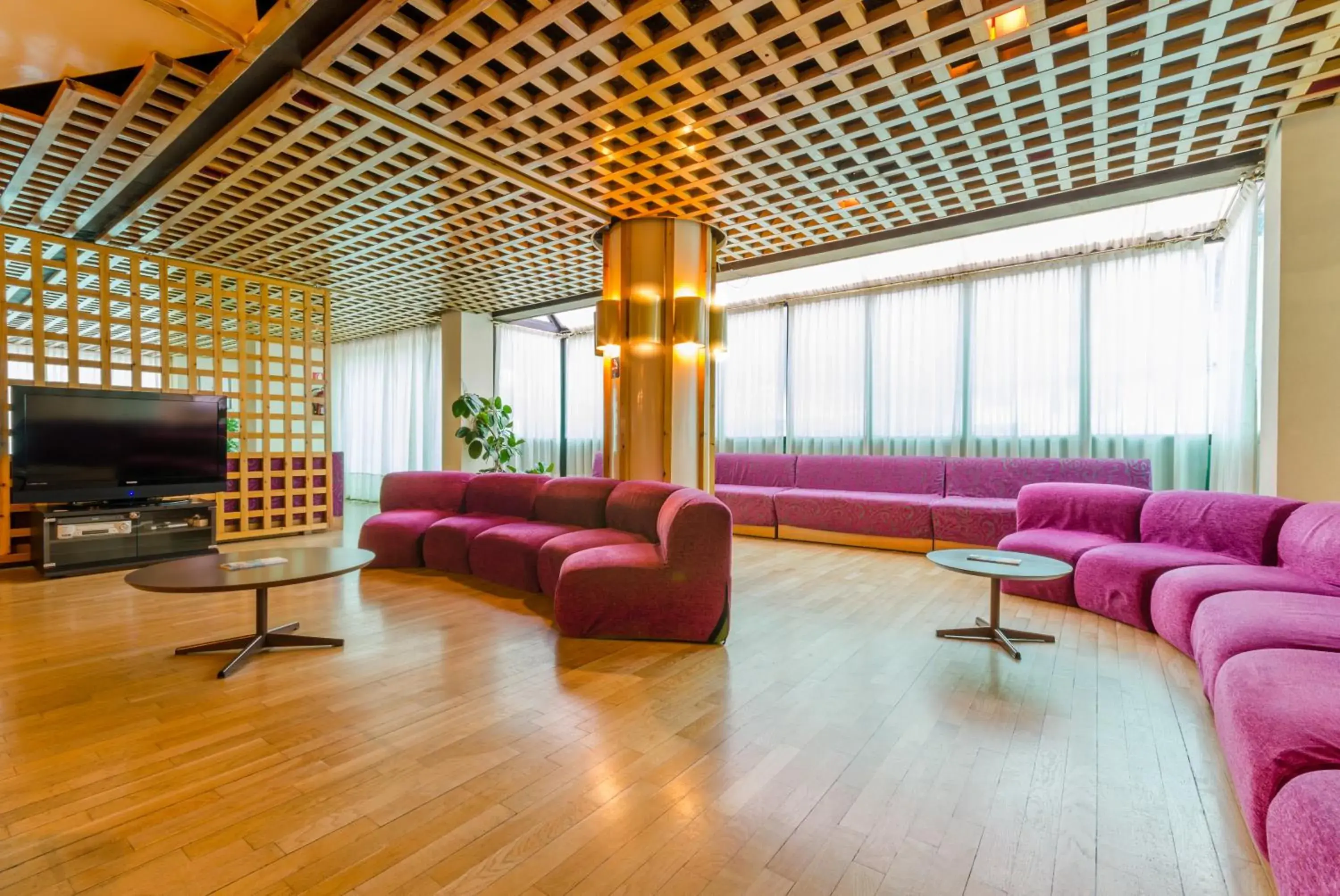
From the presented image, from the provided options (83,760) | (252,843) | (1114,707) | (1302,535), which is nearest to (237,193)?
(83,760)

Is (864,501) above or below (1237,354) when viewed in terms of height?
below

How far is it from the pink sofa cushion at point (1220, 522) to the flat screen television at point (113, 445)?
780 centimetres

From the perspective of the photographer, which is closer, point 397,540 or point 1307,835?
point 1307,835

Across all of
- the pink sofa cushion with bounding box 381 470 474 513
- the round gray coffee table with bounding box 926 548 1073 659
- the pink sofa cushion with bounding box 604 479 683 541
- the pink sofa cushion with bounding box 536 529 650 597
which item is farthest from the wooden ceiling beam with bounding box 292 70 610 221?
the round gray coffee table with bounding box 926 548 1073 659

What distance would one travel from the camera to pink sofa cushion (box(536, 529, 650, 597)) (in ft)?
12.7

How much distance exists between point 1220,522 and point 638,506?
11.6 ft

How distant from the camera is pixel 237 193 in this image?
4.79m

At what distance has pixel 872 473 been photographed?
21.6 feet

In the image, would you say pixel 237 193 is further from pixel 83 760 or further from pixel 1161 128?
pixel 1161 128

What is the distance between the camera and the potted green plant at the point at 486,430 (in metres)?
8.29

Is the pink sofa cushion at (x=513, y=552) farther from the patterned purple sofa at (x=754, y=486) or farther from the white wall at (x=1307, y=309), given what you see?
the white wall at (x=1307, y=309)

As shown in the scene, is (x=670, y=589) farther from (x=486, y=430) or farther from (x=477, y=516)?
(x=486, y=430)

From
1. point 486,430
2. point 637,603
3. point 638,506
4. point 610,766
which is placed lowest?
point 610,766

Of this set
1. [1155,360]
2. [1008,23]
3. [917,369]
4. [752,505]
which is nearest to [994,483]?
[917,369]
